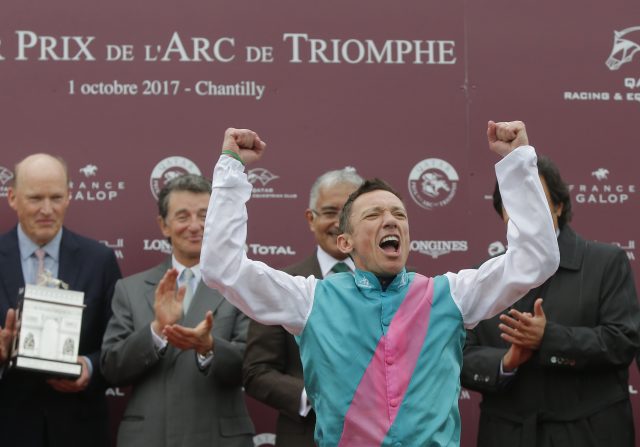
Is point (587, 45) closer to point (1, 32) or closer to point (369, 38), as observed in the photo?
point (369, 38)

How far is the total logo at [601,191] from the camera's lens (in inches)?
232

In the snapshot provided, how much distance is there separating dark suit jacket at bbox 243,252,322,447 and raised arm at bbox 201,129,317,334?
109 centimetres

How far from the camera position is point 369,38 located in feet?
19.4

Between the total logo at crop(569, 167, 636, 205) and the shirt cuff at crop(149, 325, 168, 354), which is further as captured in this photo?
the total logo at crop(569, 167, 636, 205)

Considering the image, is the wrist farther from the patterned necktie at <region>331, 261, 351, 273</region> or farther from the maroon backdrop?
the maroon backdrop

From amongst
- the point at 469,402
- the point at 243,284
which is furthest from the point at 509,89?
the point at 243,284

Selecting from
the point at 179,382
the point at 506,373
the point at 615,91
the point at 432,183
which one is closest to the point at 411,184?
the point at 432,183

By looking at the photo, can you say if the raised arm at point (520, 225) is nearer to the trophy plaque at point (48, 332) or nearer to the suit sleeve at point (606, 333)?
the suit sleeve at point (606, 333)

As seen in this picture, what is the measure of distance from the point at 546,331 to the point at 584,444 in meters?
0.49

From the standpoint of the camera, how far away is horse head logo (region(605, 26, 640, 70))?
19.5 ft

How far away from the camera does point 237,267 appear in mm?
3465

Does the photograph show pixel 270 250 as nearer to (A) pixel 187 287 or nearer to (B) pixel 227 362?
(A) pixel 187 287

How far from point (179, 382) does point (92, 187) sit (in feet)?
4.30

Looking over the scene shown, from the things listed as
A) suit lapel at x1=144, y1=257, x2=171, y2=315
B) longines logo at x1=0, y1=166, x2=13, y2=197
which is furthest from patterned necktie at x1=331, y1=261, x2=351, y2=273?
longines logo at x1=0, y1=166, x2=13, y2=197
